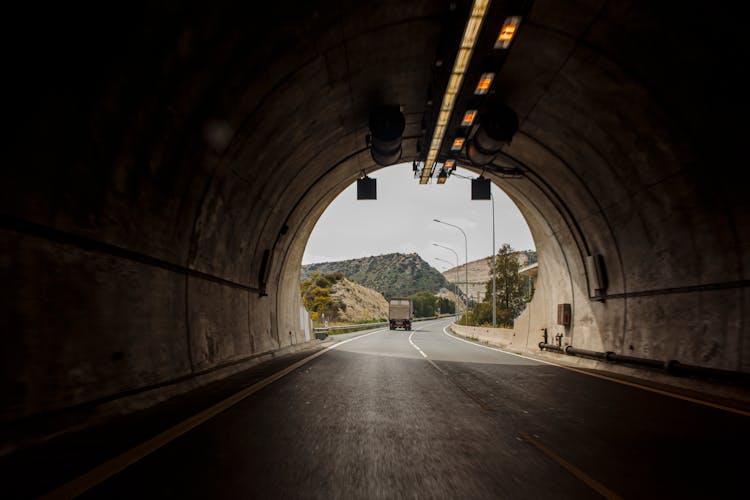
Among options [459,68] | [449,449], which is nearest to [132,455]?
[449,449]

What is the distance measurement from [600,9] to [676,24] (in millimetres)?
1155

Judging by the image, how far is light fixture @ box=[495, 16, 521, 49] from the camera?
801 centimetres

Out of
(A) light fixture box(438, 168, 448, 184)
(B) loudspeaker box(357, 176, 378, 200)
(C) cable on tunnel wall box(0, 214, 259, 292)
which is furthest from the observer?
(B) loudspeaker box(357, 176, 378, 200)

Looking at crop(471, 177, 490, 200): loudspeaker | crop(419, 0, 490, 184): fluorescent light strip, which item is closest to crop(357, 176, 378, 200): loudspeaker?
crop(471, 177, 490, 200): loudspeaker

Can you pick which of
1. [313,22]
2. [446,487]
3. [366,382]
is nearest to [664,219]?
[366,382]

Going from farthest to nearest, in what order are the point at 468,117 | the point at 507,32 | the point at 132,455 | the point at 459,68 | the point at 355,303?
1. the point at 355,303
2. the point at 468,117
3. the point at 459,68
4. the point at 507,32
5. the point at 132,455

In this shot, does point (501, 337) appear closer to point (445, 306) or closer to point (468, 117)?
point (468, 117)

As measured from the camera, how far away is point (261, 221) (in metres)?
12.6

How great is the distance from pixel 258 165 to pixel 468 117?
5.29 metres

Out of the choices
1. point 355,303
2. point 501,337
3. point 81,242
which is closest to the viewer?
point 81,242

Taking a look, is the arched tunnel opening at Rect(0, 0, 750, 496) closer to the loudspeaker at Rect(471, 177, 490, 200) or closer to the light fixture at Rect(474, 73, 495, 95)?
the light fixture at Rect(474, 73, 495, 95)

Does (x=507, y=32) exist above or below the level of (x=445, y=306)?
above

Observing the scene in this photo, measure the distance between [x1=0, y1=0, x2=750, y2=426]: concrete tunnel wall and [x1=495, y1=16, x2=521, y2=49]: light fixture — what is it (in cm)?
57

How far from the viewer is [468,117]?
473 inches
